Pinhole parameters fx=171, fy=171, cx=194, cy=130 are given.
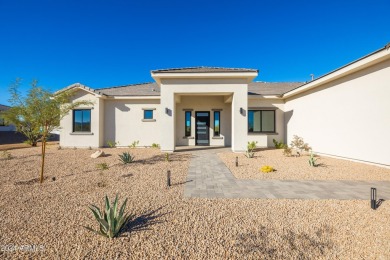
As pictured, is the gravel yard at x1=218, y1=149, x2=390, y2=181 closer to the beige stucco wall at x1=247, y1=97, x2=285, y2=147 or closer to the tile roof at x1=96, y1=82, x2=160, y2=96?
the beige stucco wall at x1=247, y1=97, x2=285, y2=147

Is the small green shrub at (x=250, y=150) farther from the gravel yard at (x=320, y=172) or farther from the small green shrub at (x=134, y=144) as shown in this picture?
the small green shrub at (x=134, y=144)

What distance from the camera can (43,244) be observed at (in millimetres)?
2744

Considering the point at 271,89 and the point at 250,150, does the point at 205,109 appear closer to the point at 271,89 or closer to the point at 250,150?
the point at 250,150

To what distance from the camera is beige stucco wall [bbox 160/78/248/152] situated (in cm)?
1117

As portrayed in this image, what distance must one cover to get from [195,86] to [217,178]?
6912mm

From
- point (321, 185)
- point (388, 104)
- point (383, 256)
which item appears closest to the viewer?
point (383, 256)

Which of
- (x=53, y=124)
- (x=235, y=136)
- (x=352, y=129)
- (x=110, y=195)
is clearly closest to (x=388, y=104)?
(x=352, y=129)

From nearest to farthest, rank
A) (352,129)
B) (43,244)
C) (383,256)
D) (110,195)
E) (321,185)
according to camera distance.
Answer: (383,256), (43,244), (110,195), (321,185), (352,129)

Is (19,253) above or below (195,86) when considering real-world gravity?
below

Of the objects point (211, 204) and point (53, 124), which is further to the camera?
point (53, 124)

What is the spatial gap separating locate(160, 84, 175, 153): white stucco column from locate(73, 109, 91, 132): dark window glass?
6666mm

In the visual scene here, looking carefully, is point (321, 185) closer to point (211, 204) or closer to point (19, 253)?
point (211, 204)

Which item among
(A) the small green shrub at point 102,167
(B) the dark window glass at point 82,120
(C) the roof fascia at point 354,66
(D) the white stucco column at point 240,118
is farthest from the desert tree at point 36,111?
(C) the roof fascia at point 354,66

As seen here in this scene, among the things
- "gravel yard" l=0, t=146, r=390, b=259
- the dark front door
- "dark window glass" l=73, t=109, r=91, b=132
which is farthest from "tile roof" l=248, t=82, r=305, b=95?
"dark window glass" l=73, t=109, r=91, b=132
